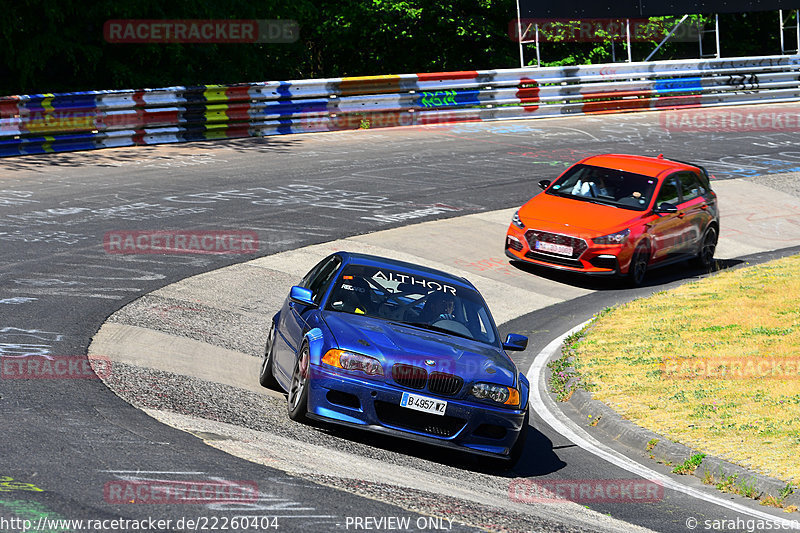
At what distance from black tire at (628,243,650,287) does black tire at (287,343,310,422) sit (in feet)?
28.7

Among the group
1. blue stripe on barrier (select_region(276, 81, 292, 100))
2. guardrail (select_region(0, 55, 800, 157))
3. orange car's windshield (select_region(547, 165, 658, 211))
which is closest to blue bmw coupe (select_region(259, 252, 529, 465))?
orange car's windshield (select_region(547, 165, 658, 211))

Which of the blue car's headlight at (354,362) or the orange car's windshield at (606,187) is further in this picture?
the orange car's windshield at (606,187)

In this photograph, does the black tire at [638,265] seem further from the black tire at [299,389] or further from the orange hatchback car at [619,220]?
the black tire at [299,389]

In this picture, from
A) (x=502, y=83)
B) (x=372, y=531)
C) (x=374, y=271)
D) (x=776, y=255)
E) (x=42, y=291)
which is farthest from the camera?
(x=502, y=83)

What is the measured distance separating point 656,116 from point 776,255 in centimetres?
1296

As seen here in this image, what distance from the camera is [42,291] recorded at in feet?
40.7

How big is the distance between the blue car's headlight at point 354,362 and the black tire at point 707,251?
36.0ft

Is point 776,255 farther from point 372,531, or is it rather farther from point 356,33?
point 356,33

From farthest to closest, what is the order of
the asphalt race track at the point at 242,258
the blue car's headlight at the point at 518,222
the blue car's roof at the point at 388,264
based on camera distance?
1. the blue car's headlight at the point at 518,222
2. the blue car's roof at the point at 388,264
3. the asphalt race track at the point at 242,258

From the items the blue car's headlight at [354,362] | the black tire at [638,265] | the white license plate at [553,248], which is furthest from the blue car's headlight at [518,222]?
the blue car's headlight at [354,362]

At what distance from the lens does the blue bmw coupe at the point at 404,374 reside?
8117 millimetres

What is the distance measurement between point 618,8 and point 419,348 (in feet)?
92.9

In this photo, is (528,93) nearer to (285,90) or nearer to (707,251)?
(285,90)

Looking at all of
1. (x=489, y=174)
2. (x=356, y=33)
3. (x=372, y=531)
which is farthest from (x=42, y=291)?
(x=356, y=33)
